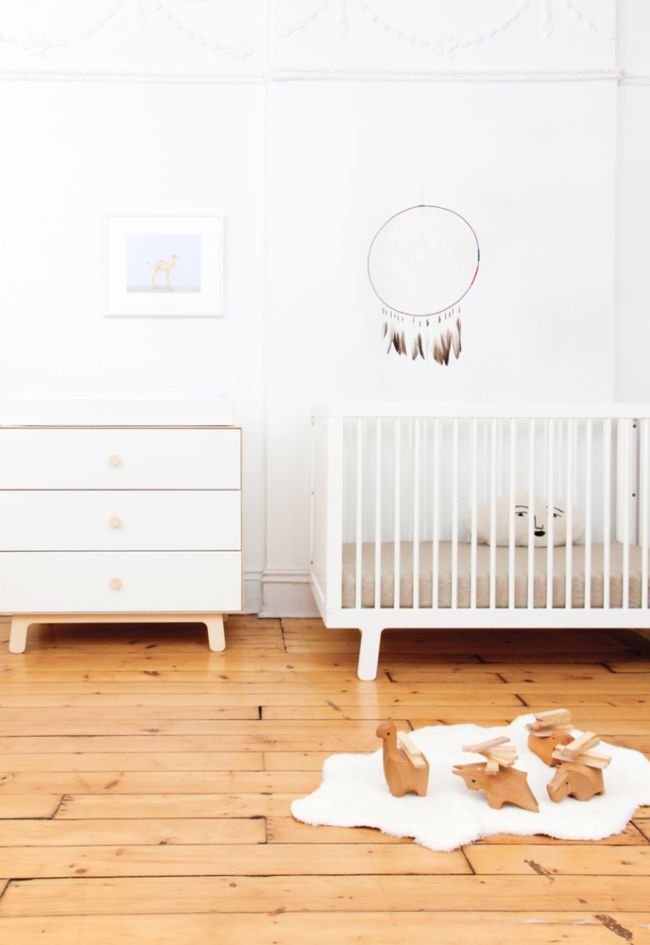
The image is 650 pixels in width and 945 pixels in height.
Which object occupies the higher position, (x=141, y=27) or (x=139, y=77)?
(x=141, y=27)

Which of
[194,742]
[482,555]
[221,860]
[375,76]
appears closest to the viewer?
[221,860]

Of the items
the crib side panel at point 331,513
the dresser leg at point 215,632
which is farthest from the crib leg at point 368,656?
the dresser leg at point 215,632

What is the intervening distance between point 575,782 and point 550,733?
161 mm

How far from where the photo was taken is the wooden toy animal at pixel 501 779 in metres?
1.45

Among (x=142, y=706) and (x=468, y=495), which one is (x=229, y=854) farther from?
(x=468, y=495)

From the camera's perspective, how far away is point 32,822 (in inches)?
54.7

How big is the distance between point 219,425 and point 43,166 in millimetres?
1158

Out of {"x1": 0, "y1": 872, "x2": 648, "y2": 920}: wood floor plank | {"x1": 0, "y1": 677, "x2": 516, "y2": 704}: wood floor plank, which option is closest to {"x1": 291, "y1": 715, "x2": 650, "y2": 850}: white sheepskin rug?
{"x1": 0, "y1": 872, "x2": 648, "y2": 920}: wood floor plank

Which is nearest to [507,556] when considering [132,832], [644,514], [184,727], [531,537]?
[531,537]

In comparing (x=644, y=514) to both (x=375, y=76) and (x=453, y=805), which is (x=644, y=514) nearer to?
(x=453, y=805)

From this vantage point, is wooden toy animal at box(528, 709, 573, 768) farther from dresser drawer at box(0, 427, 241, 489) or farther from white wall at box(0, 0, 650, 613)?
white wall at box(0, 0, 650, 613)

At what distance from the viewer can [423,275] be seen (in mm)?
2945

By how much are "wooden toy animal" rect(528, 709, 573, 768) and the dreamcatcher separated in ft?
5.05

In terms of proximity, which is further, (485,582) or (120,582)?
(120,582)
